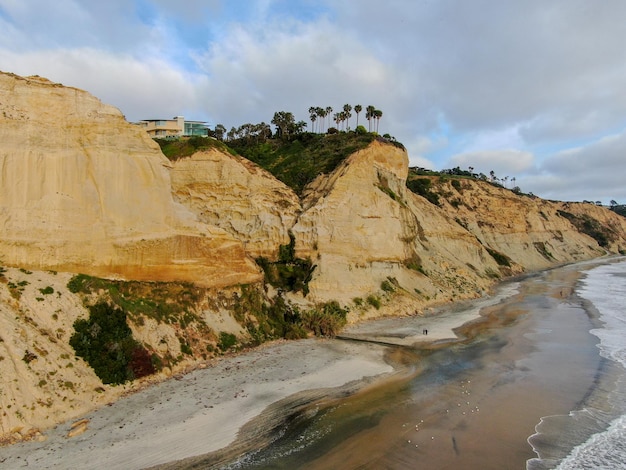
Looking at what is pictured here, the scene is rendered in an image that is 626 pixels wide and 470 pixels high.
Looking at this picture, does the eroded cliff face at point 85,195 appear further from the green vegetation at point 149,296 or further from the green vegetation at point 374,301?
the green vegetation at point 374,301

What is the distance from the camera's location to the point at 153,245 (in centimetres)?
2044

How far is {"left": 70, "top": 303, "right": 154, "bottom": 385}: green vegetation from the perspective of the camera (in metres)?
15.9

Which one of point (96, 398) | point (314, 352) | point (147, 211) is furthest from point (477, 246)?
point (96, 398)

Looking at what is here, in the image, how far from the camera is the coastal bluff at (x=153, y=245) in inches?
606

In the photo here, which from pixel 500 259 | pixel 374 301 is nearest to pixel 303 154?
pixel 374 301

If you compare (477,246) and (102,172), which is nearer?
(102,172)

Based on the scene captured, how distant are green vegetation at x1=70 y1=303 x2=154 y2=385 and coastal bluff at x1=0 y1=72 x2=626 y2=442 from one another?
12.5 inches

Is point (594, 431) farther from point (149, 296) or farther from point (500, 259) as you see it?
point (500, 259)

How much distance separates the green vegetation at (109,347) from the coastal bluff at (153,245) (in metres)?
0.32

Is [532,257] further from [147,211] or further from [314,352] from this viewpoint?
[147,211]

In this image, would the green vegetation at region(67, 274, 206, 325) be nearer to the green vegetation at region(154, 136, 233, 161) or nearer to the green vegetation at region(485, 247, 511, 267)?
the green vegetation at region(154, 136, 233, 161)

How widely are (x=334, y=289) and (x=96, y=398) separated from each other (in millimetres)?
17191

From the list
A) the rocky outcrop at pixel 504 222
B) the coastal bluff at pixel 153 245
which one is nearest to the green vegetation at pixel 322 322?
the coastal bluff at pixel 153 245

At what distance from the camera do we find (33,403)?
43.3 feet
